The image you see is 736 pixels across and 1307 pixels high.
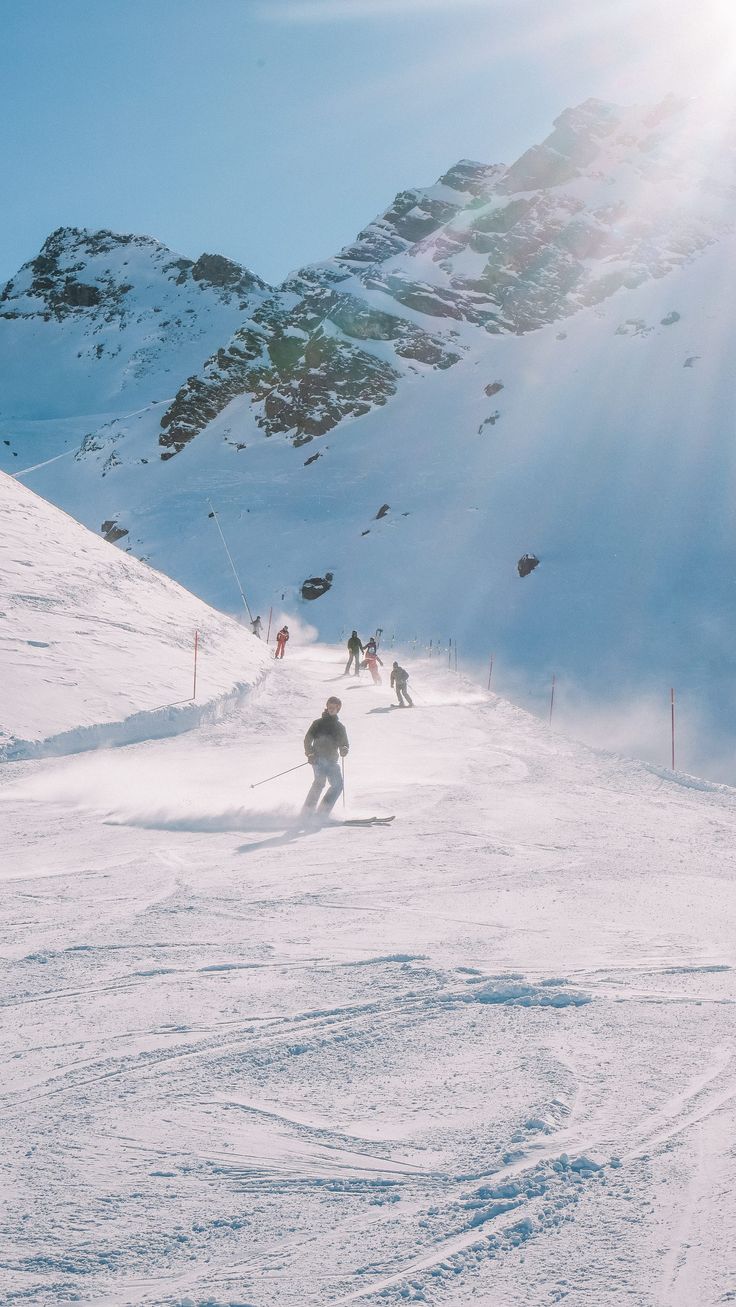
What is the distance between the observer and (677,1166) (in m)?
3.08

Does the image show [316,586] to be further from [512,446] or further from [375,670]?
[375,670]

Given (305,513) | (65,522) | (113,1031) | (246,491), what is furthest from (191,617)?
(246,491)

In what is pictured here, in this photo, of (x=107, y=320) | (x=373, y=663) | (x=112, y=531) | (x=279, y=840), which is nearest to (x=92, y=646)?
(x=279, y=840)

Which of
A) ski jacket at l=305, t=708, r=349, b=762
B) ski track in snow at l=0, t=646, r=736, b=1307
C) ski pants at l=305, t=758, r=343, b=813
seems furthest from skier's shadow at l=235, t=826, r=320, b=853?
ski jacket at l=305, t=708, r=349, b=762

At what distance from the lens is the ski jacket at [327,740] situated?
1007 cm

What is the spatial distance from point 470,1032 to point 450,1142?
0.99 metres

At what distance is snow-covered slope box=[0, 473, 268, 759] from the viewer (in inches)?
547

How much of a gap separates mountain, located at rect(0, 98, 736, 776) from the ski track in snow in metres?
22.6

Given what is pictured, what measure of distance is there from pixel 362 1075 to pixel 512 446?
190 feet

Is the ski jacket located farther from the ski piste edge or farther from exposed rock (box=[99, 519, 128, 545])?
exposed rock (box=[99, 519, 128, 545])

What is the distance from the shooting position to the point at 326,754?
10078 millimetres

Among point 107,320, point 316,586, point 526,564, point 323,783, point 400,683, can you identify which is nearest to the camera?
point 323,783

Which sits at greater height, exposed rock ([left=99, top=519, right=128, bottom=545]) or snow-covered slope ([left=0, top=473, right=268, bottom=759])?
exposed rock ([left=99, top=519, right=128, bottom=545])

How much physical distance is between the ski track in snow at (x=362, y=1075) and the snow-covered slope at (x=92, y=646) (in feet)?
18.7
